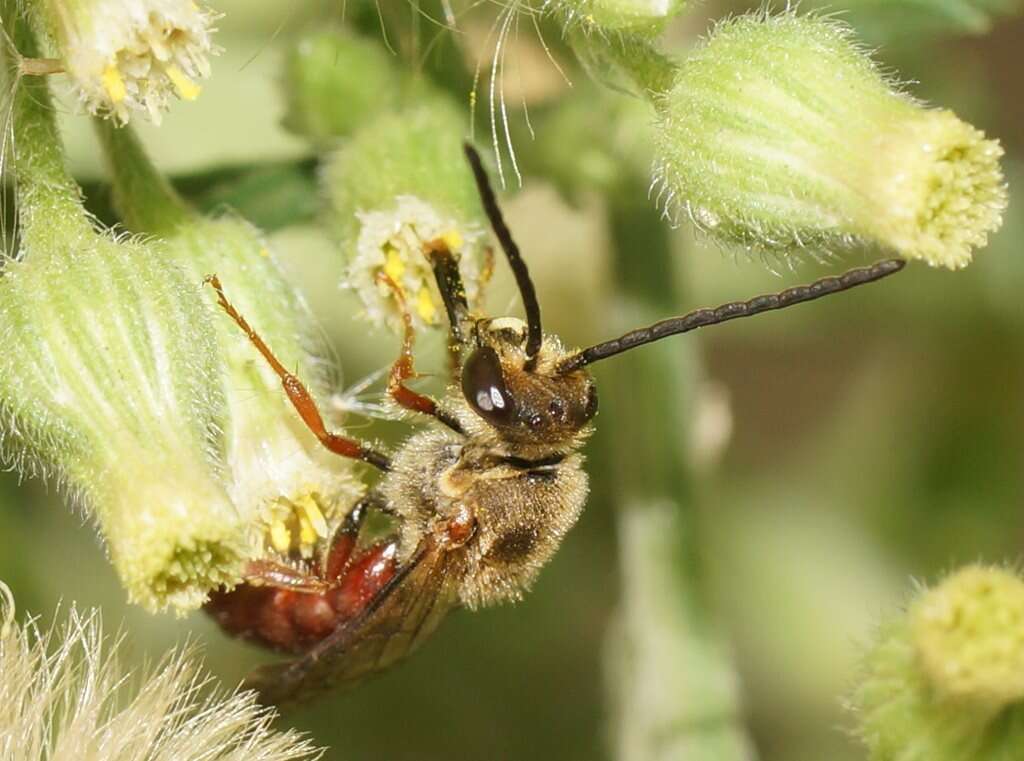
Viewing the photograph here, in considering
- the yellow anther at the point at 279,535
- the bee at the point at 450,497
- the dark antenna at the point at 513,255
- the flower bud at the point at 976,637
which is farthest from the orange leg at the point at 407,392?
the flower bud at the point at 976,637

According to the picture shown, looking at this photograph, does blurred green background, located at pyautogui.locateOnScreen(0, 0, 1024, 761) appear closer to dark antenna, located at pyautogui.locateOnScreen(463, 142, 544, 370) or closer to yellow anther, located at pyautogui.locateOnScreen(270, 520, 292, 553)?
dark antenna, located at pyautogui.locateOnScreen(463, 142, 544, 370)

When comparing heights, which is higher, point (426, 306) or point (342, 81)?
point (342, 81)

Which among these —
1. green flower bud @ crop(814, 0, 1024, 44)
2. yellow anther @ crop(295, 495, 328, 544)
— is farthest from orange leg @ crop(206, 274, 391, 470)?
green flower bud @ crop(814, 0, 1024, 44)

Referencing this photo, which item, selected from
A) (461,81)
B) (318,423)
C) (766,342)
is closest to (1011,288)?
(766,342)

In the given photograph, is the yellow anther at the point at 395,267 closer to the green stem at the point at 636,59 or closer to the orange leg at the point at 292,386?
the orange leg at the point at 292,386

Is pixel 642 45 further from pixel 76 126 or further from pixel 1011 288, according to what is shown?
pixel 1011 288

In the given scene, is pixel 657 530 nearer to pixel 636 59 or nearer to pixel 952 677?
pixel 952 677

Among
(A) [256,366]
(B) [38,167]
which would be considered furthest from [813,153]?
(B) [38,167]
